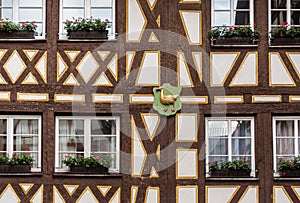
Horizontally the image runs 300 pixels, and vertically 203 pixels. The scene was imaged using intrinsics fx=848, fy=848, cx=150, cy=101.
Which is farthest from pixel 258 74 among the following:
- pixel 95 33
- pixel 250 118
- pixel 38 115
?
pixel 38 115

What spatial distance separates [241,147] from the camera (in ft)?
52.3

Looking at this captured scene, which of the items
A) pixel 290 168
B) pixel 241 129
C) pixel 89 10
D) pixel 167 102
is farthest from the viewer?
pixel 89 10

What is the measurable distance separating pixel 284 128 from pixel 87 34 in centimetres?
410

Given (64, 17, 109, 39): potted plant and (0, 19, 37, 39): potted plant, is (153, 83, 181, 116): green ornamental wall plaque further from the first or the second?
(0, 19, 37, 39): potted plant

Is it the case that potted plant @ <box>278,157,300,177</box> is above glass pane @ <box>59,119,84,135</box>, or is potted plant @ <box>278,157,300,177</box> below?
below

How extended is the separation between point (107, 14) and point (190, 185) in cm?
360

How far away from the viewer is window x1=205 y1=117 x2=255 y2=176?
52.1ft

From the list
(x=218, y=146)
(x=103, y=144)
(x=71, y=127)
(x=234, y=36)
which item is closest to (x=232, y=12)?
(x=234, y=36)

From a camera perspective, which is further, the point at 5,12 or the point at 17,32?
the point at 5,12

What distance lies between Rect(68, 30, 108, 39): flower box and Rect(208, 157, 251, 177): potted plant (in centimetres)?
317

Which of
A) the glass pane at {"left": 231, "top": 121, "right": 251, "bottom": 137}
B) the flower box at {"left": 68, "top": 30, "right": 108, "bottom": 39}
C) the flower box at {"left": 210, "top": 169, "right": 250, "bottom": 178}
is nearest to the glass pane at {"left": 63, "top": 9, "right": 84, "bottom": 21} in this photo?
the flower box at {"left": 68, "top": 30, "right": 108, "bottom": 39}

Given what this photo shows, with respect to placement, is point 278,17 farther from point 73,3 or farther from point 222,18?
point 73,3

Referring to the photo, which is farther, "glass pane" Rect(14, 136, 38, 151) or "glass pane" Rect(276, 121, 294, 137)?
"glass pane" Rect(276, 121, 294, 137)

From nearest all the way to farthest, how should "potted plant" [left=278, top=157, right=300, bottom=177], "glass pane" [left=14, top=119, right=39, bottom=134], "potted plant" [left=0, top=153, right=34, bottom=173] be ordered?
"potted plant" [left=0, top=153, right=34, bottom=173] → "potted plant" [left=278, top=157, right=300, bottom=177] → "glass pane" [left=14, top=119, right=39, bottom=134]
